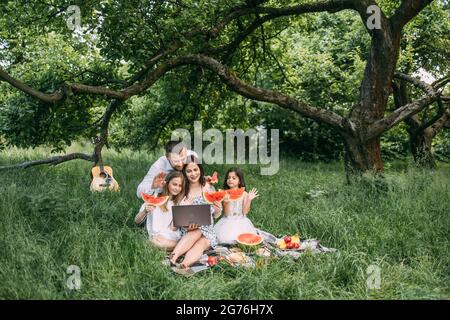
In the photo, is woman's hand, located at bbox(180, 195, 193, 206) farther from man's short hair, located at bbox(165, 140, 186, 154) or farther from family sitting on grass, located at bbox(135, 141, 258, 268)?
man's short hair, located at bbox(165, 140, 186, 154)

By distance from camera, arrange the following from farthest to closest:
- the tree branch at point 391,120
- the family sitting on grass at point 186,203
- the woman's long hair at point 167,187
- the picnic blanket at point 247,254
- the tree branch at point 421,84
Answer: the tree branch at point 421,84 < the tree branch at point 391,120 < the woman's long hair at point 167,187 < the family sitting on grass at point 186,203 < the picnic blanket at point 247,254

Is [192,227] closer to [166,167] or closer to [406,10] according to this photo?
[166,167]

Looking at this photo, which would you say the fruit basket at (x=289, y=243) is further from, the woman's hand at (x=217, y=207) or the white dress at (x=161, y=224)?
the white dress at (x=161, y=224)

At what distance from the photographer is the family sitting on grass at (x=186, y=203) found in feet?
16.5

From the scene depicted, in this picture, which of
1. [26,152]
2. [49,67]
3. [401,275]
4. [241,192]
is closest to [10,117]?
[49,67]

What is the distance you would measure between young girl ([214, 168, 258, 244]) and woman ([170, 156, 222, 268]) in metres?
0.16

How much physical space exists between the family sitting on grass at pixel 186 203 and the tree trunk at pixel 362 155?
103 inches

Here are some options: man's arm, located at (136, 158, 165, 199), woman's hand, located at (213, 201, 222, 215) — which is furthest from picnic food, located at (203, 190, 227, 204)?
man's arm, located at (136, 158, 165, 199)

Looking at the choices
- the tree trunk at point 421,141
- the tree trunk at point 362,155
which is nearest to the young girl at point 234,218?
the tree trunk at point 362,155

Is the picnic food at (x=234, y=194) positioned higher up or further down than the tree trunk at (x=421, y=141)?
further down

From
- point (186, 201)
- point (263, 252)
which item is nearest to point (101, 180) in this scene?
point (186, 201)

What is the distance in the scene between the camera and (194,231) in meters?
5.09

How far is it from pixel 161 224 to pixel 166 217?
90 mm

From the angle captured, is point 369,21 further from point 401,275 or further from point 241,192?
point 401,275
